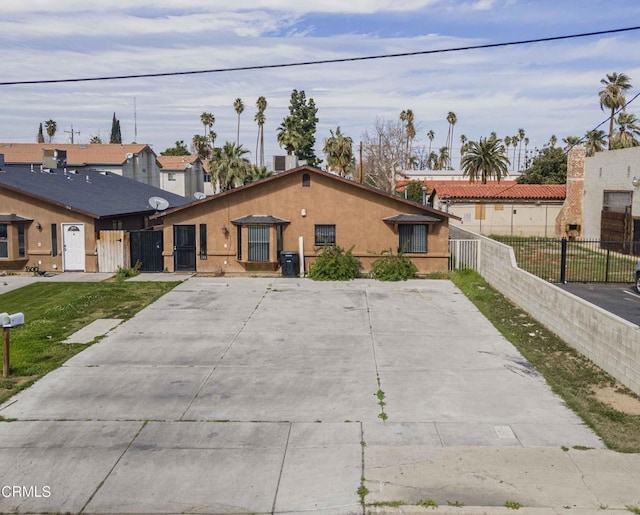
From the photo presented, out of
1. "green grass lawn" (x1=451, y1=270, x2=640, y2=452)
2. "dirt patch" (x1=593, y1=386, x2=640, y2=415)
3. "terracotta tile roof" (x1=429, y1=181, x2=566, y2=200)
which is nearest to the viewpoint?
"green grass lawn" (x1=451, y1=270, x2=640, y2=452)

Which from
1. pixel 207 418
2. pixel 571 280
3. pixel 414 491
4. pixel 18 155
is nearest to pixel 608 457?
pixel 414 491

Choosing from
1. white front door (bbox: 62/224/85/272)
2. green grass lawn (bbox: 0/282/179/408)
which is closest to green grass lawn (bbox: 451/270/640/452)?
green grass lawn (bbox: 0/282/179/408)

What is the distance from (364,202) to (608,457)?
60.9 feet

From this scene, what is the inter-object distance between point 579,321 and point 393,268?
11.7m

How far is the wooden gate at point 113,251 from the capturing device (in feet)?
87.7

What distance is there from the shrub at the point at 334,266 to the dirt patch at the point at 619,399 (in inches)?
565

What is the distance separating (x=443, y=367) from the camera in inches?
529

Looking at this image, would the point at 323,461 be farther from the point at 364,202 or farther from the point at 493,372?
the point at 364,202

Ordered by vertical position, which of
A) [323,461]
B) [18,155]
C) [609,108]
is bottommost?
[323,461]

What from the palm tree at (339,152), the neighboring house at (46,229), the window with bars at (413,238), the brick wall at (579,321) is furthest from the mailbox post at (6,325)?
the palm tree at (339,152)

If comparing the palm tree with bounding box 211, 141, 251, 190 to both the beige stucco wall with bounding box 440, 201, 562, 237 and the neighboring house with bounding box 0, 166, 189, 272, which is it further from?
the neighboring house with bounding box 0, 166, 189, 272

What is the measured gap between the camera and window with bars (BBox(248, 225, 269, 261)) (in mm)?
26312

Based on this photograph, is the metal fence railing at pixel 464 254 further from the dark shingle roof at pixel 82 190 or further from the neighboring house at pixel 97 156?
the neighboring house at pixel 97 156

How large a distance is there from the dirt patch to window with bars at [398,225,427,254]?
591 inches
